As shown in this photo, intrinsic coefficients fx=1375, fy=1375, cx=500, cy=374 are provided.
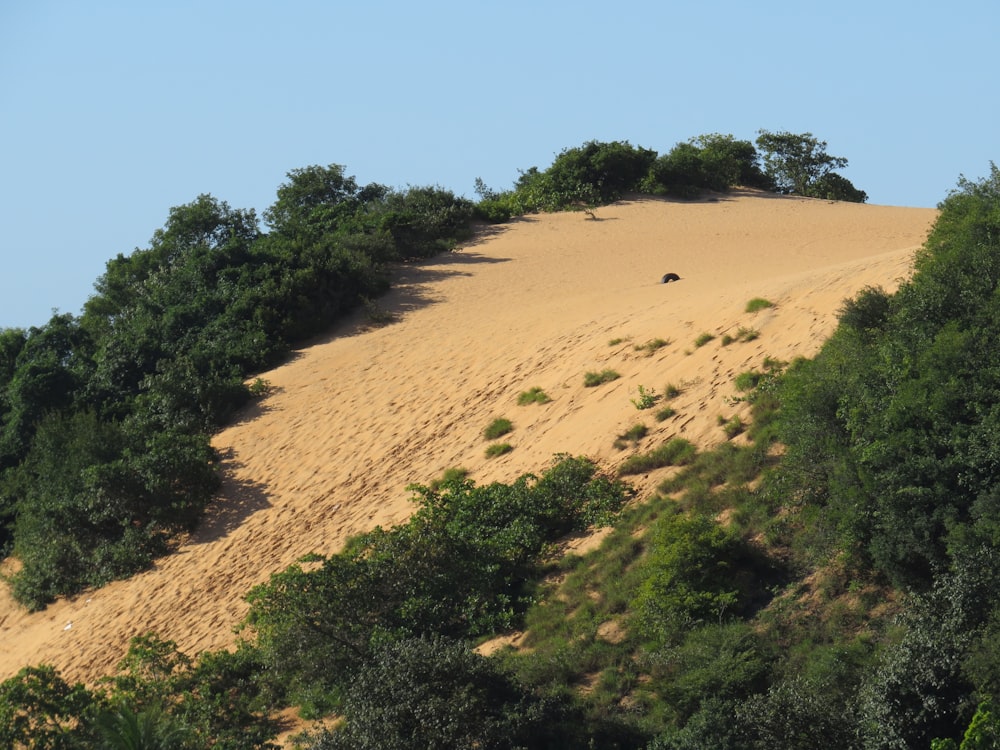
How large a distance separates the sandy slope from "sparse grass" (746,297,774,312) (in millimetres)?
186

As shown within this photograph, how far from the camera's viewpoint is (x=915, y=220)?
3606cm

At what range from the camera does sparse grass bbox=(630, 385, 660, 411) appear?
20.5 meters

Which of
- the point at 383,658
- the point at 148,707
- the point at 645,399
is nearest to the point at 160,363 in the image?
the point at 645,399

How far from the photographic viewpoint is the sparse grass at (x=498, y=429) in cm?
2241

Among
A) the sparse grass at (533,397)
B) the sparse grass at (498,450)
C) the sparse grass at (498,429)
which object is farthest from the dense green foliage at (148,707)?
the sparse grass at (533,397)

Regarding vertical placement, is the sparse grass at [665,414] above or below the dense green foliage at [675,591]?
above

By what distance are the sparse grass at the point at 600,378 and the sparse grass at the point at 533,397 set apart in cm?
71

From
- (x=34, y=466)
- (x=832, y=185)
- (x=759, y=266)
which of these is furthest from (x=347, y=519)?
(x=832, y=185)

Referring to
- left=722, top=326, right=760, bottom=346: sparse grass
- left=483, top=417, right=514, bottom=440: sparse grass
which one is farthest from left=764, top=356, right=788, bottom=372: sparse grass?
left=483, top=417, right=514, bottom=440: sparse grass

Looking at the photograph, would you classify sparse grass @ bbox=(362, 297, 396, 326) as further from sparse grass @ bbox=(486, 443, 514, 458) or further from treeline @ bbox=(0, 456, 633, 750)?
treeline @ bbox=(0, 456, 633, 750)

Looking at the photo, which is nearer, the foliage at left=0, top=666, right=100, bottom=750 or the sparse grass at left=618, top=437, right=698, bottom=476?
the foliage at left=0, top=666, right=100, bottom=750

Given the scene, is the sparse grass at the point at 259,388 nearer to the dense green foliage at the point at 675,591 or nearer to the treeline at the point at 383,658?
the dense green foliage at the point at 675,591

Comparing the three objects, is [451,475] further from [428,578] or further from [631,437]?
[428,578]

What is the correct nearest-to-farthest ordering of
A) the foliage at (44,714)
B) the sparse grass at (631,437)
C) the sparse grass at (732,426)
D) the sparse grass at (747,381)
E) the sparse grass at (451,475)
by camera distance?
the foliage at (44,714) → the sparse grass at (732,426) → the sparse grass at (747,381) → the sparse grass at (631,437) → the sparse grass at (451,475)
